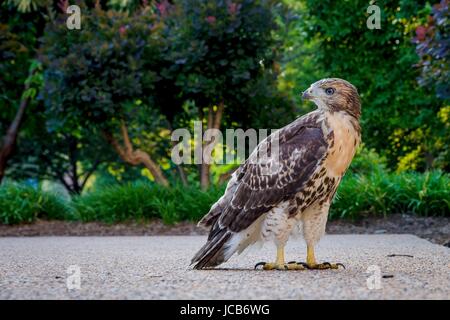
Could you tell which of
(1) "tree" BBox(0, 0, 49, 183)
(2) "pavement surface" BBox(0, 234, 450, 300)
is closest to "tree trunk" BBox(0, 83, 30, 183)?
(1) "tree" BBox(0, 0, 49, 183)

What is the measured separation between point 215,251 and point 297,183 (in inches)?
30.1

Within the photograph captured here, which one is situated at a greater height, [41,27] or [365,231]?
[41,27]

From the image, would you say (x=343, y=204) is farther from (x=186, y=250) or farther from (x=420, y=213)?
(x=186, y=250)

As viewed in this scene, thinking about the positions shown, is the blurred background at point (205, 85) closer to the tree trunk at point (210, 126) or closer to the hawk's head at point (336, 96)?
the tree trunk at point (210, 126)

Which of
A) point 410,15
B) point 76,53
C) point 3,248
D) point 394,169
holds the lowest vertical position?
point 3,248

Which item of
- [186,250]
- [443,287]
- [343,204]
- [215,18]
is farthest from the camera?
[215,18]

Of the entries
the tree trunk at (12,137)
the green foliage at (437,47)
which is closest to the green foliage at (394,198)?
the green foliage at (437,47)

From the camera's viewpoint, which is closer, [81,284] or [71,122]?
[81,284]

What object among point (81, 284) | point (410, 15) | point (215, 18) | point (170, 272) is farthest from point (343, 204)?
point (81, 284)

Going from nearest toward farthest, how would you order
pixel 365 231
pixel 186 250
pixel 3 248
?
pixel 186 250 → pixel 3 248 → pixel 365 231

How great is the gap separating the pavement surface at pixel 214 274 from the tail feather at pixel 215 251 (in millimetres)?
69

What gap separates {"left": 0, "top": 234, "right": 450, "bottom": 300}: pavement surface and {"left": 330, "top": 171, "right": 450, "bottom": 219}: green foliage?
7.16ft

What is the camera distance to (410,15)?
1320 centimetres

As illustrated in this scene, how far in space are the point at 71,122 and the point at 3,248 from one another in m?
4.62
